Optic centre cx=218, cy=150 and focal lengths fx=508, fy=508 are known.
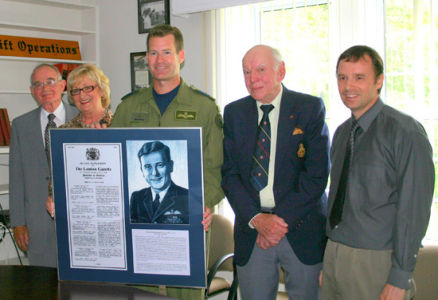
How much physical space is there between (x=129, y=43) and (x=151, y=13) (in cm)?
41

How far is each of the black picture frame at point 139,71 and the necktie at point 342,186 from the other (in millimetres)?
2580

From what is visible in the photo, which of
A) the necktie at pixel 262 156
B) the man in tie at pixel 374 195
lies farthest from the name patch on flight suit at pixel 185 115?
the man in tie at pixel 374 195

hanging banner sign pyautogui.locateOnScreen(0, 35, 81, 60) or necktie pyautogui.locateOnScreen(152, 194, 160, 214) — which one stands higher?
hanging banner sign pyautogui.locateOnScreen(0, 35, 81, 60)

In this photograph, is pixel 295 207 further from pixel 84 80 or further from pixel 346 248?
pixel 84 80

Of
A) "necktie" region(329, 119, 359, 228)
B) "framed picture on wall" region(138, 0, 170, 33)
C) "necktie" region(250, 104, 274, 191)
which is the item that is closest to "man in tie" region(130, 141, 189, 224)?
"necktie" region(250, 104, 274, 191)

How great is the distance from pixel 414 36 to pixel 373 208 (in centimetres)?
158

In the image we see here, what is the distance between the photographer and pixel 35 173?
3033 millimetres

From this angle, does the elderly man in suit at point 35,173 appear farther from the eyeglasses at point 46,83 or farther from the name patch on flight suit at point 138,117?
the name patch on flight suit at point 138,117

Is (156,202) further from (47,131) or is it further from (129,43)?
(129,43)

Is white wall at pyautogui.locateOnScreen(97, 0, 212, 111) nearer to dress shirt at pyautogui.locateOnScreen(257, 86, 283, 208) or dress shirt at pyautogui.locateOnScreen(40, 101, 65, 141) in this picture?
dress shirt at pyautogui.locateOnScreen(40, 101, 65, 141)

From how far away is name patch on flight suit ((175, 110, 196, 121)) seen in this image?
2.58 meters

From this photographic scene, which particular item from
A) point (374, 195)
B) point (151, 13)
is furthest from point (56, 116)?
point (374, 195)

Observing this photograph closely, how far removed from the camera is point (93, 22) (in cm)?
489

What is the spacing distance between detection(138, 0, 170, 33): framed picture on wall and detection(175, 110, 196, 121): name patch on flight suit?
1983 millimetres
